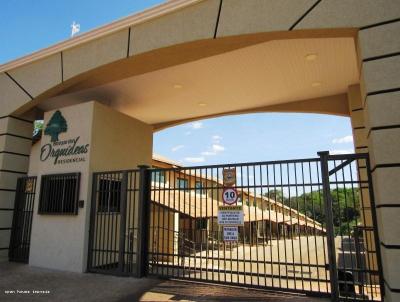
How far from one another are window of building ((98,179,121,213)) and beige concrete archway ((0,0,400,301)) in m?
2.58

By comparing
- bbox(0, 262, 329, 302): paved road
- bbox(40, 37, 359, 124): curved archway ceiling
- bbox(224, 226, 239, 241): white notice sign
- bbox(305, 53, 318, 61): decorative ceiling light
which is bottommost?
bbox(0, 262, 329, 302): paved road

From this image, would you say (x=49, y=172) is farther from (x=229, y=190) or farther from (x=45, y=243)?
(x=229, y=190)

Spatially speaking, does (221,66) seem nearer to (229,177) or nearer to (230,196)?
→ (229,177)

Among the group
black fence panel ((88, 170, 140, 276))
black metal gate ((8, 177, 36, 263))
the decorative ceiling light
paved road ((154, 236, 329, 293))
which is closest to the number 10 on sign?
paved road ((154, 236, 329, 293))

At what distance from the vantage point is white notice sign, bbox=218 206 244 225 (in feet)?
20.3

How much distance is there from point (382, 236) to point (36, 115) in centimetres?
952

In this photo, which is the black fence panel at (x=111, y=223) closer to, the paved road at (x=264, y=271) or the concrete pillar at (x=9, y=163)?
the paved road at (x=264, y=271)

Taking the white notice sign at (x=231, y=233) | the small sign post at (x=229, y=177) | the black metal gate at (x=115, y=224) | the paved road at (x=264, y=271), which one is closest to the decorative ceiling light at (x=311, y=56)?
the small sign post at (x=229, y=177)

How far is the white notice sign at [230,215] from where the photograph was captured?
20.3ft

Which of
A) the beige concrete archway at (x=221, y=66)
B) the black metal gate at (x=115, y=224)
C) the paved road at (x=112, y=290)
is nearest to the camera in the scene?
the beige concrete archway at (x=221, y=66)

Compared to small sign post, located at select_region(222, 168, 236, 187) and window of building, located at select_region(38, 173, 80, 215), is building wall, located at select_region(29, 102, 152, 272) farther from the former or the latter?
small sign post, located at select_region(222, 168, 236, 187)

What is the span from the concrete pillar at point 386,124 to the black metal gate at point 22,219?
27.6 ft

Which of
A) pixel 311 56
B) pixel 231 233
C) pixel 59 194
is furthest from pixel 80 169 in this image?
pixel 311 56

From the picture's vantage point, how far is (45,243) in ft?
26.9
